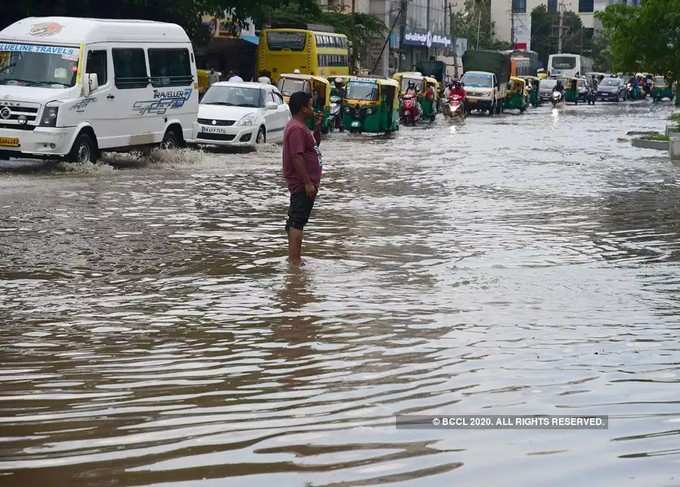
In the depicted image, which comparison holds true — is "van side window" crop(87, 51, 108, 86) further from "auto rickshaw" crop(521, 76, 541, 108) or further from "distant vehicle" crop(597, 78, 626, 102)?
"distant vehicle" crop(597, 78, 626, 102)

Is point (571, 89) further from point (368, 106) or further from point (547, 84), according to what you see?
point (368, 106)

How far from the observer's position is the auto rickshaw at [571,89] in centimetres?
7975

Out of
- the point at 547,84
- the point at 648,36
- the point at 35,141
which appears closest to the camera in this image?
the point at 35,141

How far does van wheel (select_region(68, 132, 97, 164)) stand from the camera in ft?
69.7

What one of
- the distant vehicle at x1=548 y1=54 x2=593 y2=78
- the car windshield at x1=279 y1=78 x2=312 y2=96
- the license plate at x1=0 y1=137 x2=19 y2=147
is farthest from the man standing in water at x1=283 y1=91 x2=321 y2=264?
the distant vehicle at x1=548 y1=54 x2=593 y2=78

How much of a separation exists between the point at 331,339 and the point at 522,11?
5607 inches

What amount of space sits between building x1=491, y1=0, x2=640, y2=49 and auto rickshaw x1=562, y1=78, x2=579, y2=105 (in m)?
51.3

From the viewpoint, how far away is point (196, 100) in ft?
83.8

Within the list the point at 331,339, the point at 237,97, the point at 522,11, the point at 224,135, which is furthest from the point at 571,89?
the point at 331,339

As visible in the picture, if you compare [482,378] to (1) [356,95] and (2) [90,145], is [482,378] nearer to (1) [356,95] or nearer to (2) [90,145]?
(2) [90,145]

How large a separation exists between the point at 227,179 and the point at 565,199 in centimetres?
548

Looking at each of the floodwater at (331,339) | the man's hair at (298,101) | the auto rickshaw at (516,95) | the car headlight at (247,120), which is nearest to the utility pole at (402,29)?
the auto rickshaw at (516,95)

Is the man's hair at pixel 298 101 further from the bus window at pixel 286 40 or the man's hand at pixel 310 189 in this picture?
the bus window at pixel 286 40

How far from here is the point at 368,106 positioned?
38.5 metres
